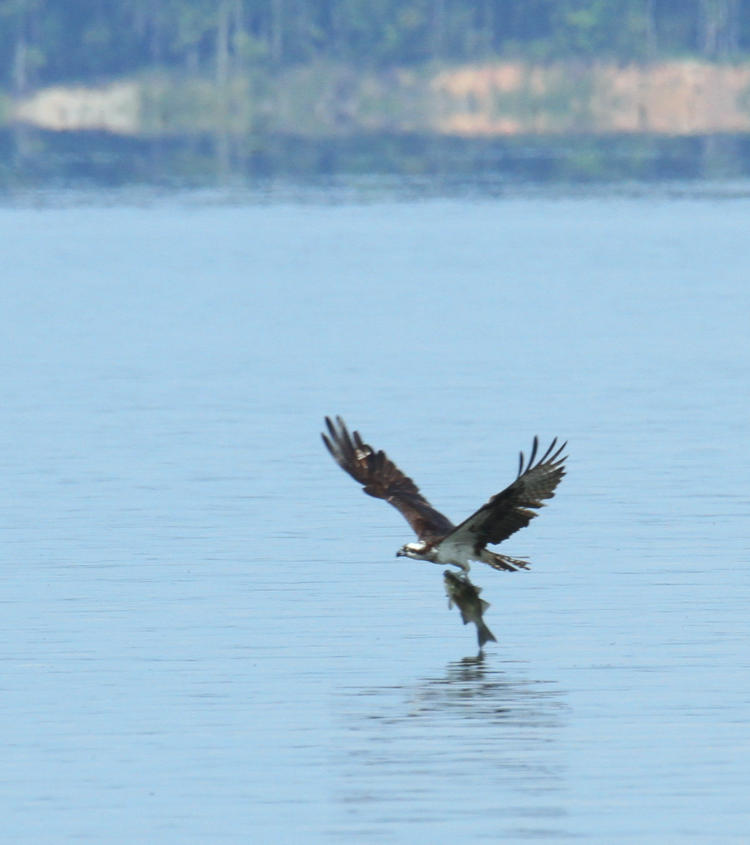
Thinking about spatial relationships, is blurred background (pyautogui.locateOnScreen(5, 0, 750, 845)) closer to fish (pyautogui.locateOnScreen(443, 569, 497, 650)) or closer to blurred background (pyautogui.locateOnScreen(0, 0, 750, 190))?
fish (pyautogui.locateOnScreen(443, 569, 497, 650))

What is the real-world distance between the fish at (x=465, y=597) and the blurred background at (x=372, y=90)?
5998 centimetres

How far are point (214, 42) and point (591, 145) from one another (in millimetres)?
28827

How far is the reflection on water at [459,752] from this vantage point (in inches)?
477

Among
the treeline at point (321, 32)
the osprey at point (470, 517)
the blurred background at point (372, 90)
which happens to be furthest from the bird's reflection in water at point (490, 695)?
the treeline at point (321, 32)

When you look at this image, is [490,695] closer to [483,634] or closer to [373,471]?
[483,634]

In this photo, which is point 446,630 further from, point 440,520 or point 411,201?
point 411,201

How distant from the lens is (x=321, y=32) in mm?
112938

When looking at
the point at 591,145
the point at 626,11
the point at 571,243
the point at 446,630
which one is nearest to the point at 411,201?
the point at 571,243

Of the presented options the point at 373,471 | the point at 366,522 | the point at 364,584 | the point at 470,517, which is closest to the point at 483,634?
the point at 470,517

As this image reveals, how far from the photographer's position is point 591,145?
91.5 meters

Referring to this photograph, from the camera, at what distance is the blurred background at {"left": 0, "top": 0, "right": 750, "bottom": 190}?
85062 mm

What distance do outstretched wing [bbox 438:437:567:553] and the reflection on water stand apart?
2.81 ft

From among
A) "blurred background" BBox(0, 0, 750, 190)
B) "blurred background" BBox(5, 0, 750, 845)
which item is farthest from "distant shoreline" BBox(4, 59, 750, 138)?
"blurred background" BBox(5, 0, 750, 845)

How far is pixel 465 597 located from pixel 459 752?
2177mm
